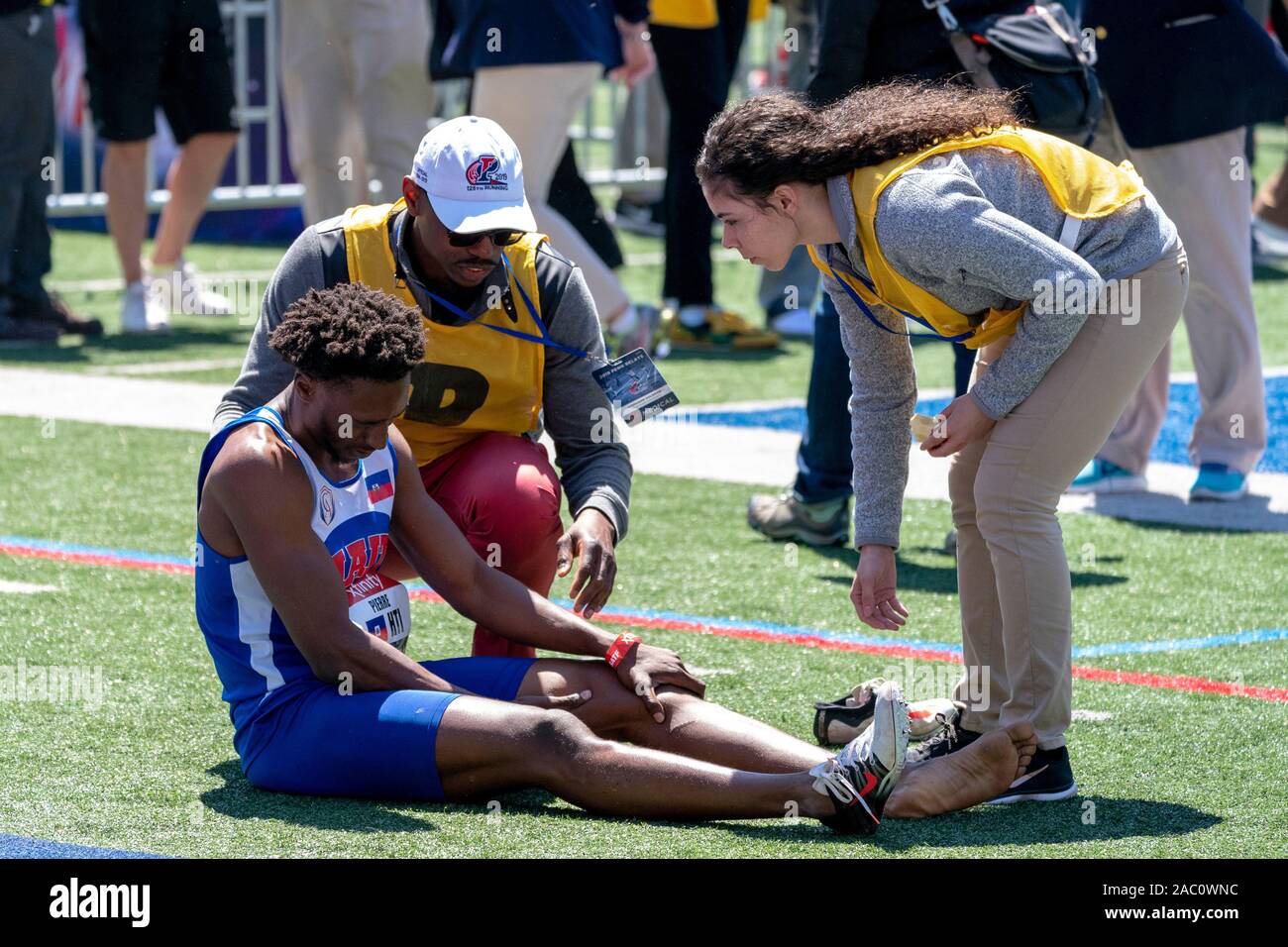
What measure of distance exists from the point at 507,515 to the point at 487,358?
1.17ft

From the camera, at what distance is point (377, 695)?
4.12 metres

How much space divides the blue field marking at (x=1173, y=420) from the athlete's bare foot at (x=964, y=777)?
3927 millimetres

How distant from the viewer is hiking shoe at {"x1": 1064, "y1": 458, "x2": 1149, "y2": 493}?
24.2 ft

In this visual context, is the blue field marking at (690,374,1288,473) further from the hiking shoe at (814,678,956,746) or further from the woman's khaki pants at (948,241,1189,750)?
the woman's khaki pants at (948,241,1189,750)

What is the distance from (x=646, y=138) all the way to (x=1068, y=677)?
38.9 ft

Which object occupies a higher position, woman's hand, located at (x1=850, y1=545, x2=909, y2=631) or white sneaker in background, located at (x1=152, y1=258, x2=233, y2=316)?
woman's hand, located at (x1=850, y1=545, x2=909, y2=631)

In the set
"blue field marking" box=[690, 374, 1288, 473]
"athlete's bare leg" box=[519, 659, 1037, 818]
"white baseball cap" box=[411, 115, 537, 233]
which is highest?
"white baseball cap" box=[411, 115, 537, 233]

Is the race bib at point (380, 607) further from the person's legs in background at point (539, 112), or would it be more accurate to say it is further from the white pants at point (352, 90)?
the white pants at point (352, 90)

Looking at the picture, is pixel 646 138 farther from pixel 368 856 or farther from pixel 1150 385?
pixel 368 856

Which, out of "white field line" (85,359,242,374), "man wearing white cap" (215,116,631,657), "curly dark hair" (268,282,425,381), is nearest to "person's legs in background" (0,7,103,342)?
"white field line" (85,359,242,374)

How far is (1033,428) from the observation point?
13.7 ft

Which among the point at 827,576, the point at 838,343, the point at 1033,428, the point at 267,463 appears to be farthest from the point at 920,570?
the point at 267,463

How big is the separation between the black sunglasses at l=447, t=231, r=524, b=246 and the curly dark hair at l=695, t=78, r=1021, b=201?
1.83 ft

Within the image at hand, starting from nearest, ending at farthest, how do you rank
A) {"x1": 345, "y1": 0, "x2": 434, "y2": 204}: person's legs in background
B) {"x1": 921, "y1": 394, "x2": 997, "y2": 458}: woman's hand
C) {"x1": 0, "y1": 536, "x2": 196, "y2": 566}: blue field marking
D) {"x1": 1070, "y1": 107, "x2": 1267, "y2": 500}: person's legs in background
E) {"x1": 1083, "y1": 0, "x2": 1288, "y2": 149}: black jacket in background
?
1. {"x1": 921, "y1": 394, "x2": 997, "y2": 458}: woman's hand
2. {"x1": 0, "y1": 536, "x2": 196, "y2": 566}: blue field marking
3. {"x1": 1083, "y1": 0, "x2": 1288, "y2": 149}: black jacket in background
4. {"x1": 1070, "y1": 107, "x2": 1267, "y2": 500}: person's legs in background
5. {"x1": 345, "y1": 0, "x2": 434, "y2": 204}: person's legs in background
